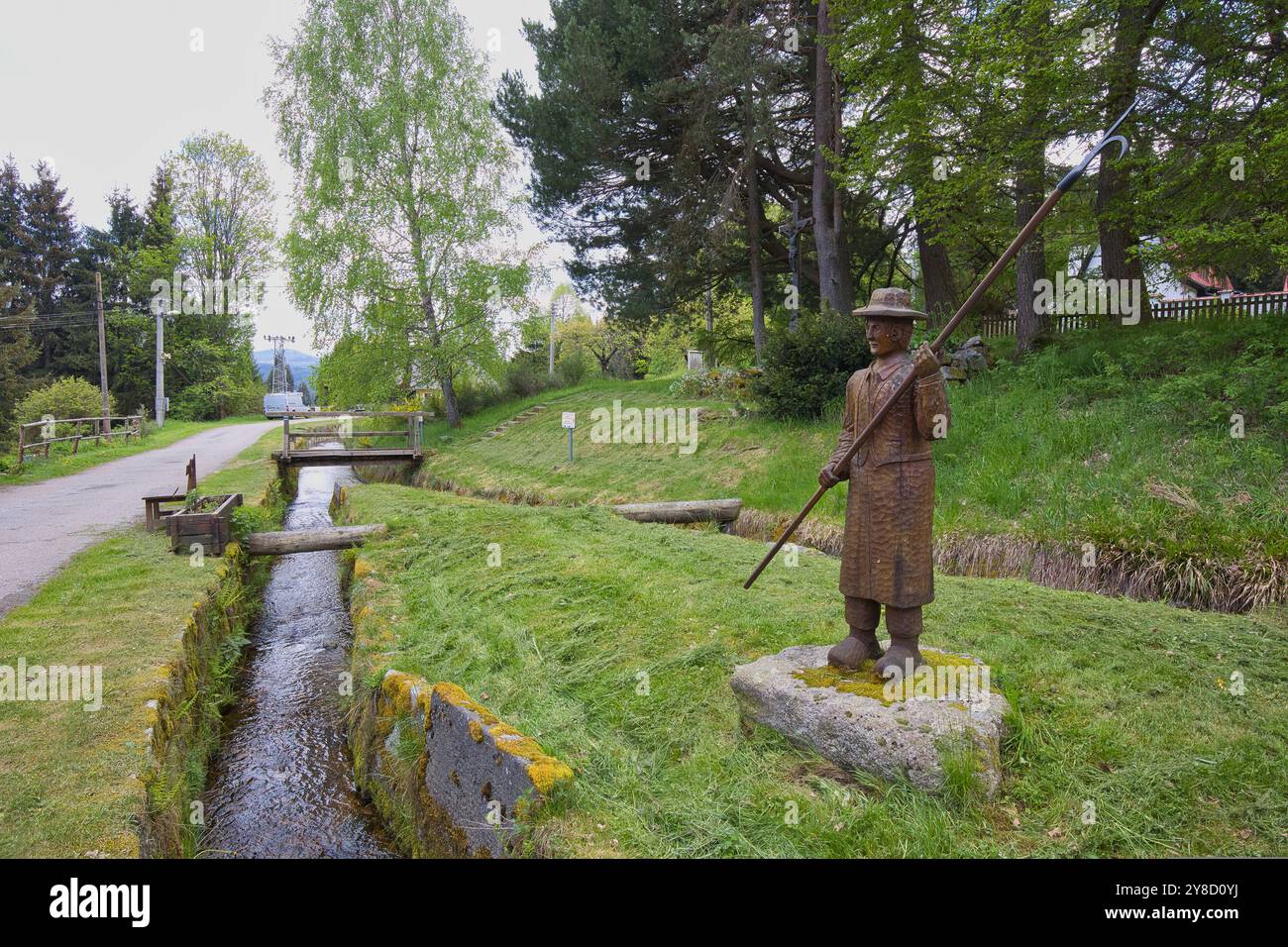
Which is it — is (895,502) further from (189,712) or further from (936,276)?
(936,276)

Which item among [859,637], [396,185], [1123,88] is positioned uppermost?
[396,185]

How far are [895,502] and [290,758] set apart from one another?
558 centimetres

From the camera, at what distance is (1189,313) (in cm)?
1493

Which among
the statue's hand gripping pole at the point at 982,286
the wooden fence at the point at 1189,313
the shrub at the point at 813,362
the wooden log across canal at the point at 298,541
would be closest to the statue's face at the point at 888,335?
the statue's hand gripping pole at the point at 982,286

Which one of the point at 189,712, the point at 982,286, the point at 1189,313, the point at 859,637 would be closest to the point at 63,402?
the point at 189,712

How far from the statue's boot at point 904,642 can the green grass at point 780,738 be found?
636 millimetres

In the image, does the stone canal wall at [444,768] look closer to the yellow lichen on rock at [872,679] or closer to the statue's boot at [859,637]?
the yellow lichen on rock at [872,679]

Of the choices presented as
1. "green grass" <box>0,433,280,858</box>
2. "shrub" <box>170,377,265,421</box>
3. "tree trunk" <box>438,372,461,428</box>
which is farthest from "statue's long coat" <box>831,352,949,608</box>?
"shrub" <box>170,377,265,421</box>

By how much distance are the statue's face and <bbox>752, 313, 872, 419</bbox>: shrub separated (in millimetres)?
10965

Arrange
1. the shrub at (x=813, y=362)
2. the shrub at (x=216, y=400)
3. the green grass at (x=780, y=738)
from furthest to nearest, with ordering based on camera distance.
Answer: the shrub at (x=216, y=400) < the shrub at (x=813, y=362) < the green grass at (x=780, y=738)

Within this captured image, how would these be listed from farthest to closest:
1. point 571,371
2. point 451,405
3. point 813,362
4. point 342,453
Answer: point 571,371 < point 451,405 < point 342,453 < point 813,362

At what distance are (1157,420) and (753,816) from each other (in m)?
9.72

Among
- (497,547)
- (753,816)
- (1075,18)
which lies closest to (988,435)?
(1075,18)

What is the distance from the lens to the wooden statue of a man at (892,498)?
3955mm
